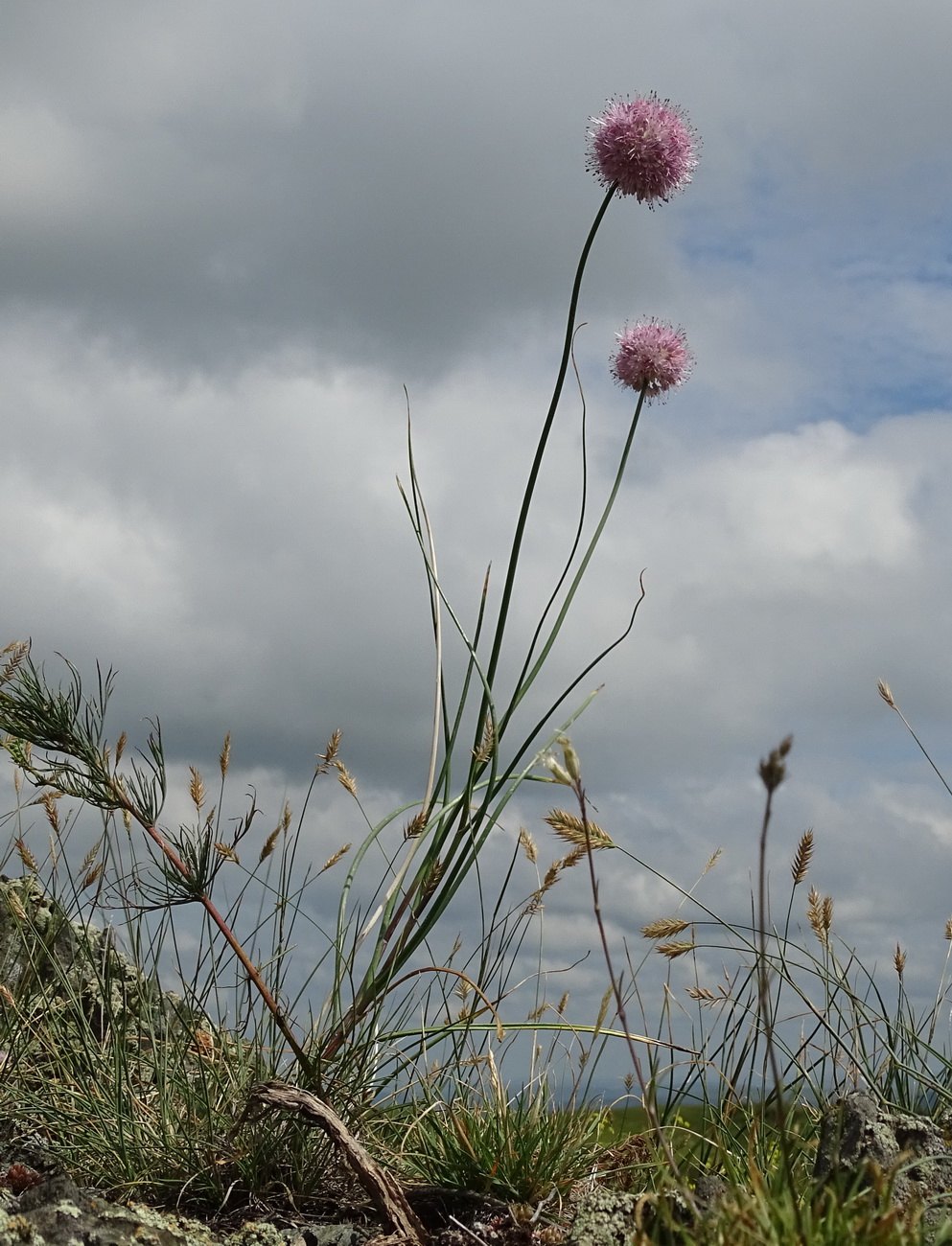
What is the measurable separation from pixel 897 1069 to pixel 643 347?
2520 millimetres

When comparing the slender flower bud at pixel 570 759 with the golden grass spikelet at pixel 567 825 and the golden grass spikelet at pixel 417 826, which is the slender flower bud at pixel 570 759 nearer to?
the golden grass spikelet at pixel 567 825

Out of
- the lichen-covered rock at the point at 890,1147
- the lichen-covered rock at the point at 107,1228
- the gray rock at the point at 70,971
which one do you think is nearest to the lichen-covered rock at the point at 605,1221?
the lichen-covered rock at the point at 890,1147

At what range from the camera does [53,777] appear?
3201 millimetres

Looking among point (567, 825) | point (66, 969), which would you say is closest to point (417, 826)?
point (567, 825)

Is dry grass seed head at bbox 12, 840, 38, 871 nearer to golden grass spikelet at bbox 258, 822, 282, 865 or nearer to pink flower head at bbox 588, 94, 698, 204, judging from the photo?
golden grass spikelet at bbox 258, 822, 282, 865

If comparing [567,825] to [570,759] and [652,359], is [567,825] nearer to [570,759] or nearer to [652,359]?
[570,759]

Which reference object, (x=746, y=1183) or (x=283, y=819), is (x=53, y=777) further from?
(x=746, y=1183)

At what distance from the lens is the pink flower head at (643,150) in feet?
12.2

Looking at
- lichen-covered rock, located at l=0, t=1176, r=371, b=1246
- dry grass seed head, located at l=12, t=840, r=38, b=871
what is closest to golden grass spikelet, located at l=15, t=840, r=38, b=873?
dry grass seed head, located at l=12, t=840, r=38, b=871

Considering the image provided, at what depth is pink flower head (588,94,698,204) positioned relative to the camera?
372 centimetres

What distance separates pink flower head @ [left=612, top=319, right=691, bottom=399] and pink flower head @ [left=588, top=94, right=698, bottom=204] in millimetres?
447

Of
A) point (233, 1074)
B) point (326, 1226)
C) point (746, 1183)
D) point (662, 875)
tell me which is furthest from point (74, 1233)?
point (662, 875)

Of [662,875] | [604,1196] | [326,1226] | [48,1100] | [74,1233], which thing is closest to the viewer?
[74,1233]

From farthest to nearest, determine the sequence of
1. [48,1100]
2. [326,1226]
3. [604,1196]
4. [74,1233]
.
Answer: [48,1100]
[326,1226]
[604,1196]
[74,1233]
